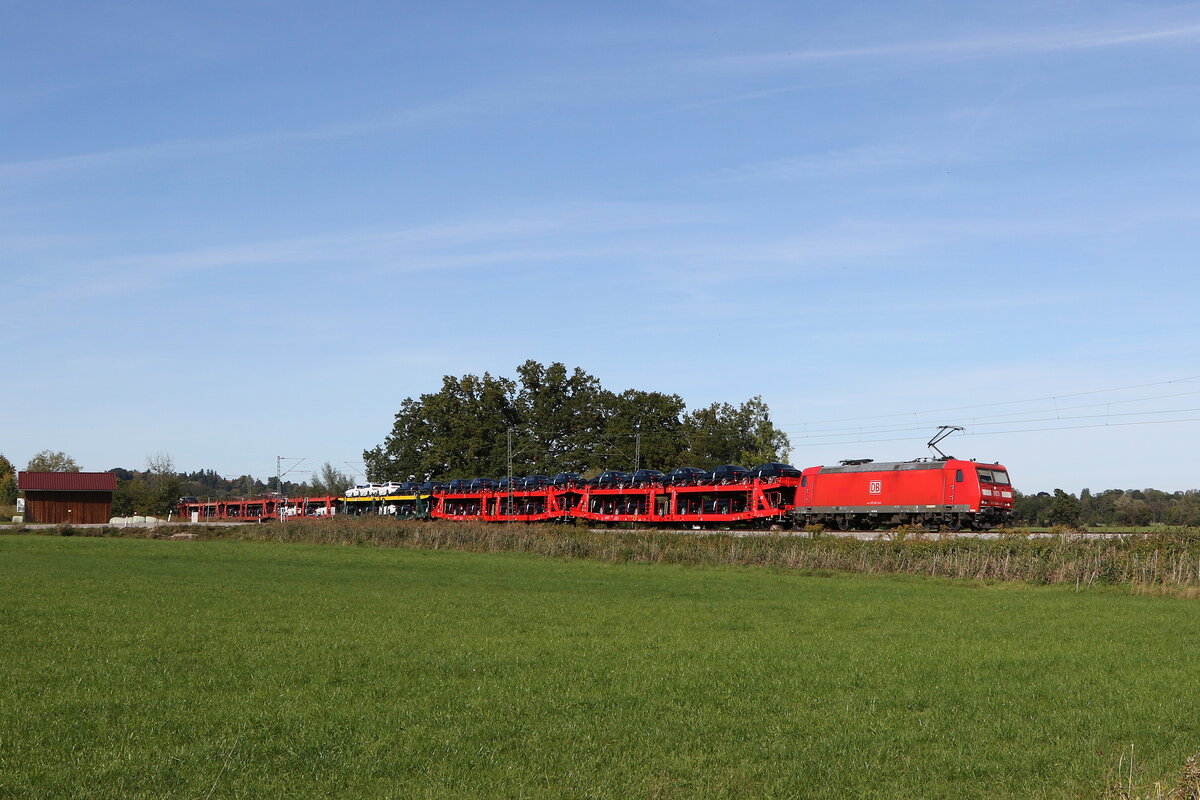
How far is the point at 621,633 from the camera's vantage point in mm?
24969

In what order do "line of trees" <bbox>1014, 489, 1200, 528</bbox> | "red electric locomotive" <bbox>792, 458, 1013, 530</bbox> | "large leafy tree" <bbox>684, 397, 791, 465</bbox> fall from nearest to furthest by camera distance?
1. "red electric locomotive" <bbox>792, 458, 1013, 530</bbox>
2. "line of trees" <bbox>1014, 489, 1200, 528</bbox>
3. "large leafy tree" <bbox>684, 397, 791, 465</bbox>

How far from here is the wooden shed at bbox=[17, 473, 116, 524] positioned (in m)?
105

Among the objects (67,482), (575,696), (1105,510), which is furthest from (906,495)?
(1105,510)

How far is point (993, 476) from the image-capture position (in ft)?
209

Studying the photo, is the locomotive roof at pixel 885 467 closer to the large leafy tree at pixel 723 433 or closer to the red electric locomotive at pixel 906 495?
the red electric locomotive at pixel 906 495

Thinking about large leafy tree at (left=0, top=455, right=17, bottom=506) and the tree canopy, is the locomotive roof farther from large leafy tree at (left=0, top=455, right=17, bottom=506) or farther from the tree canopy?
large leafy tree at (left=0, top=455, right=17, bottom=506)

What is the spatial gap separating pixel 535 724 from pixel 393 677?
4.16 metres

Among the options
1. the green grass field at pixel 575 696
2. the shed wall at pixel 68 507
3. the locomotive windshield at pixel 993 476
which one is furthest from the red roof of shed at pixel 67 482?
the locomotive windshield at pixel 993 476

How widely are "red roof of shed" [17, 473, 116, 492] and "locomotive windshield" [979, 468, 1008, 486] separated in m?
84.1

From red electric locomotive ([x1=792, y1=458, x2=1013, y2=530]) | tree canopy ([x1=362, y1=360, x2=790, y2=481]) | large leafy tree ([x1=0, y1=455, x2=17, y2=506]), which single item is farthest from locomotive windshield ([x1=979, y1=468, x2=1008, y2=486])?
large leafy tree ([x1=0, y1=455, x2=17, y2=506])

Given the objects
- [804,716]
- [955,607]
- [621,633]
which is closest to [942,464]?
[955,607]

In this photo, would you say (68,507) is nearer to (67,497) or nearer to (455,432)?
(67,497)

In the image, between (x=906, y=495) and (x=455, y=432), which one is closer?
(x=906, y=495)

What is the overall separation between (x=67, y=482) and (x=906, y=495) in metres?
84.8
